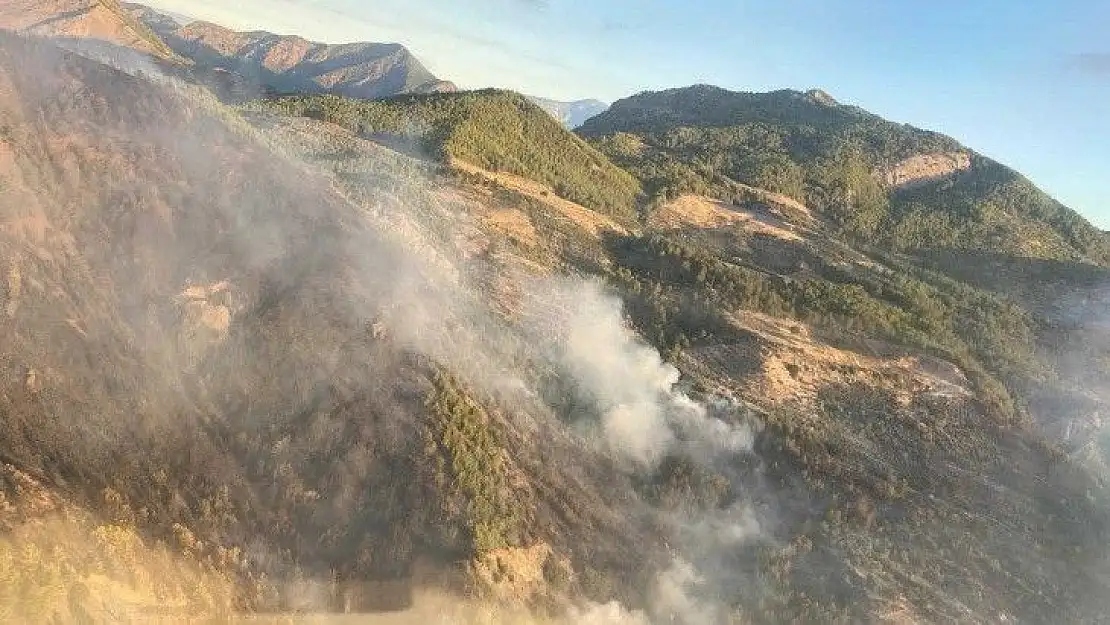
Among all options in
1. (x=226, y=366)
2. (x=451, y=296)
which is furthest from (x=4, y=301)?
(x=451, y=296)

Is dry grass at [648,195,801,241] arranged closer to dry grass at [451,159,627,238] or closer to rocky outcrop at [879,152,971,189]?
dry grass at [451,159,627,238]

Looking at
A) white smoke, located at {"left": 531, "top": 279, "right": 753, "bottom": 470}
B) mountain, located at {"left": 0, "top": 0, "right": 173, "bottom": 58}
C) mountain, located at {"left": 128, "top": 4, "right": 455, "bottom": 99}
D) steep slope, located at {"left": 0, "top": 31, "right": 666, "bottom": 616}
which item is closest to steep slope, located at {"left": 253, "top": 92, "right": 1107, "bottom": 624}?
white smoke, located at {"left": 531, "top": 279, "right": 753, "bottom": 470}

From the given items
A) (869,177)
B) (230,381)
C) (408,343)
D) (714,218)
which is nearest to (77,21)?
(714,218)

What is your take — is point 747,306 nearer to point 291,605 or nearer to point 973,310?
point 973,310

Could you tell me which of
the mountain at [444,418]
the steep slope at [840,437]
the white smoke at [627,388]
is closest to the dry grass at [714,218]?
the steep slope at [840,437]

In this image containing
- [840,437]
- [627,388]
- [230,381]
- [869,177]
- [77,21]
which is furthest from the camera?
[77,21]

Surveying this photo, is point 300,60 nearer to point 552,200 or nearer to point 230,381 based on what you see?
point 552,200
